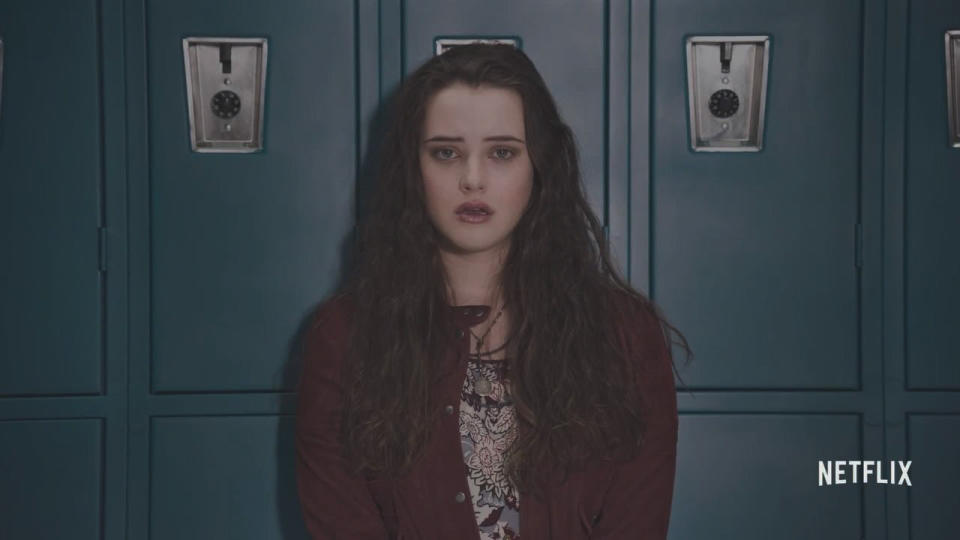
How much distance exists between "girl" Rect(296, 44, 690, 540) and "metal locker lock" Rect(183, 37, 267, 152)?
368mm

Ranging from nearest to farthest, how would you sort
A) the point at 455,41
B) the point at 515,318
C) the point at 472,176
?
the point at 472,176 < the point at 515,318 < the point at 455,41

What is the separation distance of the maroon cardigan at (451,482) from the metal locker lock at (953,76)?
83 cm

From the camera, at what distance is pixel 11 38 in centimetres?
170

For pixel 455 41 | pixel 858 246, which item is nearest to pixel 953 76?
pixel 858 246

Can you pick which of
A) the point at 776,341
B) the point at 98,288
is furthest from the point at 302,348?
the point at 776,341

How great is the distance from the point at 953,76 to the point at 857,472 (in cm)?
87

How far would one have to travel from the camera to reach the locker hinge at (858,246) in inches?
67.9

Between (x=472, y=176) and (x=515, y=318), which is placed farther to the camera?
(x=515, y=318)

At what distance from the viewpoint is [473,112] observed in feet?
4.72

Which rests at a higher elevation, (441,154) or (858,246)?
(441,154)

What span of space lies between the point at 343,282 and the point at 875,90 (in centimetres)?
121

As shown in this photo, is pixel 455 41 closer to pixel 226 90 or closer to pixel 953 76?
pixel 226 90

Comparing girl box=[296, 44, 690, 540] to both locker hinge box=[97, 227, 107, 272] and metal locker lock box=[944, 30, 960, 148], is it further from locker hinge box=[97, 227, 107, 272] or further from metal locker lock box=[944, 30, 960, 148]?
metal locker lock box=[944, 30, 960, 148]

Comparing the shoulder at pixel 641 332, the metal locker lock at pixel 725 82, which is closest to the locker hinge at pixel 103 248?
the shoulder at pixel 641 332
